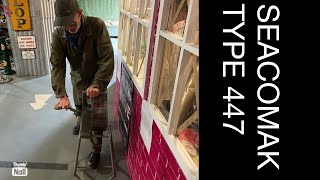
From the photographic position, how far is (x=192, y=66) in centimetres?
138

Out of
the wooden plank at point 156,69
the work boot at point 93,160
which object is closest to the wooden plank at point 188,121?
the wooden plank at point 156,69

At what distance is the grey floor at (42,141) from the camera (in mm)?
2809

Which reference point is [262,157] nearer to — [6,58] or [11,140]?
[11,140]

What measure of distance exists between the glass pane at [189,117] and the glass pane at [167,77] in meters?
0.26

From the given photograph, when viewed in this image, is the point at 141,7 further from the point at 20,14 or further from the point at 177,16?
the point at 20,14

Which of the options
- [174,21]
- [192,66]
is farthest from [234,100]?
[174,21]

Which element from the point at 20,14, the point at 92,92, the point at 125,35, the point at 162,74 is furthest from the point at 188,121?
the point at 20,14

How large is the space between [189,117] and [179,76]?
232 mm

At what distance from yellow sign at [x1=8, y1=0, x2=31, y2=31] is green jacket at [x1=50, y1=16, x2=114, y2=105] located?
128 inches

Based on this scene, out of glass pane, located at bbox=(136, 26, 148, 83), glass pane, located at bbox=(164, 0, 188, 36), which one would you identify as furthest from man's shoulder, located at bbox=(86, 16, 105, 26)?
glass pane, located at bbox=(164, 0, 188, 36)

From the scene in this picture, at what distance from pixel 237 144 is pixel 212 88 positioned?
0.18 metres

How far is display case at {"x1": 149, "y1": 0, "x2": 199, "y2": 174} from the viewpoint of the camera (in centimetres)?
130

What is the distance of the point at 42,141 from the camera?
3330 millimetres

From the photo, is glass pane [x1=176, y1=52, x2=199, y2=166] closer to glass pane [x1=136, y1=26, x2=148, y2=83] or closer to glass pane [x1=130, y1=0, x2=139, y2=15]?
glass pane [x1=136, y1=26, x2=148, y2=83]
